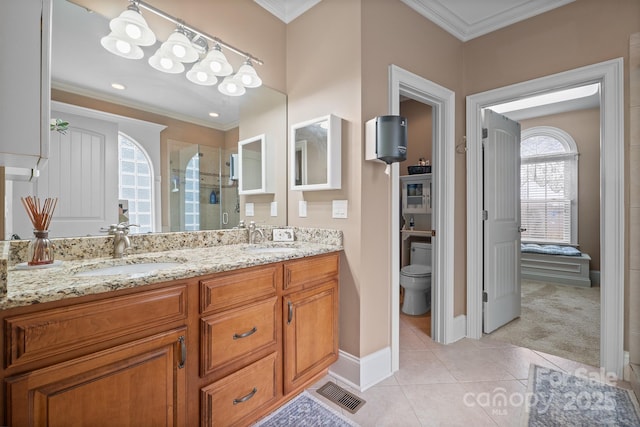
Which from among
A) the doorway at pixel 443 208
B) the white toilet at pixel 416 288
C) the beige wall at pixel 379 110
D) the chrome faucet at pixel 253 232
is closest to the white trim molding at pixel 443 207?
the doorway at pixel 443 208

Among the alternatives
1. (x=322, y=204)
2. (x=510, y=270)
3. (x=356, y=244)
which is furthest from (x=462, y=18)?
(x=510, y=270)

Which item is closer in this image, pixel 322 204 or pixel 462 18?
pixel 322 204

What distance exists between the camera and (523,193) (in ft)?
17.5

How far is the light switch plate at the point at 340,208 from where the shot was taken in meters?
1.96

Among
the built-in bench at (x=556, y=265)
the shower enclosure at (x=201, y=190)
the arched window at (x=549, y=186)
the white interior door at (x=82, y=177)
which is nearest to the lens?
the white interior door at (x=82, y=177)

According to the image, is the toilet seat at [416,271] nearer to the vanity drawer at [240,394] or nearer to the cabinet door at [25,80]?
the vanity drawer at [240,394]

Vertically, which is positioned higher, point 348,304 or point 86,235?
point 86,235

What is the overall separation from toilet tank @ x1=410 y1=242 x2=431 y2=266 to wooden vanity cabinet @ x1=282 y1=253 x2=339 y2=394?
214 cm

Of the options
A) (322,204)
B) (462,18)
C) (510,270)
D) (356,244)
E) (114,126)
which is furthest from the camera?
(510,270)

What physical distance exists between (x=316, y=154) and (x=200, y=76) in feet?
3.08

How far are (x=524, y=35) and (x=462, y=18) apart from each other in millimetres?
518

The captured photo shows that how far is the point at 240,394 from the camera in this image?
137 cm

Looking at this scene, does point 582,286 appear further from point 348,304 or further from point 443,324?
point 348,304

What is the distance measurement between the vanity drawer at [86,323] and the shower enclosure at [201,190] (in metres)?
0.81
